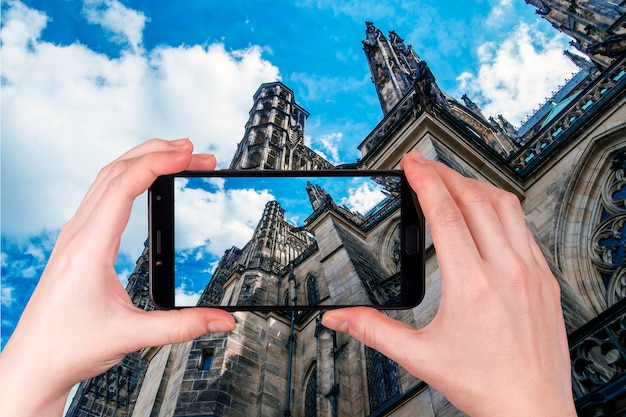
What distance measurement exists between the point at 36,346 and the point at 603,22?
14062mm

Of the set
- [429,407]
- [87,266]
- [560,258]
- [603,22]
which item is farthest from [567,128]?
[87,266]

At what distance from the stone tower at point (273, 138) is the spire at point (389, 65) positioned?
8.58 m

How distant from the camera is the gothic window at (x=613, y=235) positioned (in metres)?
5.61

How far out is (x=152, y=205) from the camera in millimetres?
1702

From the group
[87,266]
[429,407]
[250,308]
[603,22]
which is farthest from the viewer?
[603,22]

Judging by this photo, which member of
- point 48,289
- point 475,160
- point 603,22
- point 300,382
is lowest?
point 48,289

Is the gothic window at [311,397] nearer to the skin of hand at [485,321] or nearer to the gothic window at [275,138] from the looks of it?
the skin of hand at [485,321]

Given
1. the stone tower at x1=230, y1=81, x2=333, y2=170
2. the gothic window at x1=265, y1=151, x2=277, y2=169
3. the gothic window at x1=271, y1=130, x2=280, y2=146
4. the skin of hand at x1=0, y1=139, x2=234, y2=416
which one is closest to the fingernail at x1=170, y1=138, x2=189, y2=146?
the skin of hand at x1=0, y1=139, x2=234, y2=416

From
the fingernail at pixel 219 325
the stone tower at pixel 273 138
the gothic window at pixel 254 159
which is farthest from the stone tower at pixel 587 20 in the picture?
the gothic window at pixel 254 159

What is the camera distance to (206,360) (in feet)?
30.1

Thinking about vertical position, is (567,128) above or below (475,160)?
above

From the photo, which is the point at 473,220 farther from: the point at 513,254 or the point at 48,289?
the point at 48,289

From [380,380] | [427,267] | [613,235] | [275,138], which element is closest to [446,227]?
[427,267]

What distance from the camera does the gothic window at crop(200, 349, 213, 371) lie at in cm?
895
